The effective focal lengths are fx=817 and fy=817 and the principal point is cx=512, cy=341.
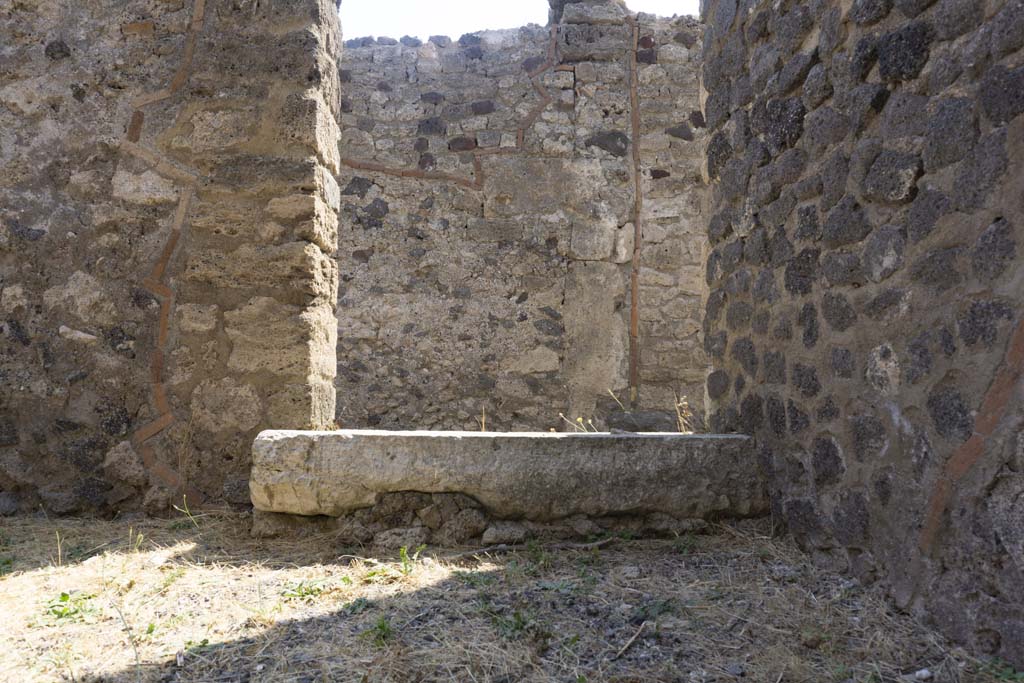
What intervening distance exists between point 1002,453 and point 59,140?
3381 mm

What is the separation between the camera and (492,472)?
8.82 feet

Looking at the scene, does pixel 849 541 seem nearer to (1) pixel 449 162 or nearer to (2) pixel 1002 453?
(2) pixel 1002 453

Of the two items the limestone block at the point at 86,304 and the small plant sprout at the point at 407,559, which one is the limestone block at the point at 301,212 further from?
the small plant sprout at the point at 407,559

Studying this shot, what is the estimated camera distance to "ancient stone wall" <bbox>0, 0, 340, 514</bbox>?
311cm

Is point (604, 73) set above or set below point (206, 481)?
above

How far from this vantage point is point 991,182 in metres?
1.73

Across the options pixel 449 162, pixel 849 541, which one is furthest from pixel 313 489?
pixel 449 162

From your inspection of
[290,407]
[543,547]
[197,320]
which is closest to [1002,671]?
[543,547]

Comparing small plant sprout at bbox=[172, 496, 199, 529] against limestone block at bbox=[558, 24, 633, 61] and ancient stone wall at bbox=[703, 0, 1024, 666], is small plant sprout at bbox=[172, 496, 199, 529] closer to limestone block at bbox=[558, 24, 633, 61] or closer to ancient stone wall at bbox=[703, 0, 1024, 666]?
ancient stone wall at bbox=[703, 0, 1024, 666]

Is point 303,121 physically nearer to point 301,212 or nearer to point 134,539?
point 301,212

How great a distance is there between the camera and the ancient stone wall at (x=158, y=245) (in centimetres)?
311

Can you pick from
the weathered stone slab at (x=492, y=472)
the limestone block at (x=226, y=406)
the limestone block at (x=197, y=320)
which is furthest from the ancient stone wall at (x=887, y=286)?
the limestone block at (x=197, y=320)

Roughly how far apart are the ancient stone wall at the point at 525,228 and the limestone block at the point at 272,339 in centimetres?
252

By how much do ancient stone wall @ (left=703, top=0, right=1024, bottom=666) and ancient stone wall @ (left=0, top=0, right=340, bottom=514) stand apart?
1.67 metres
